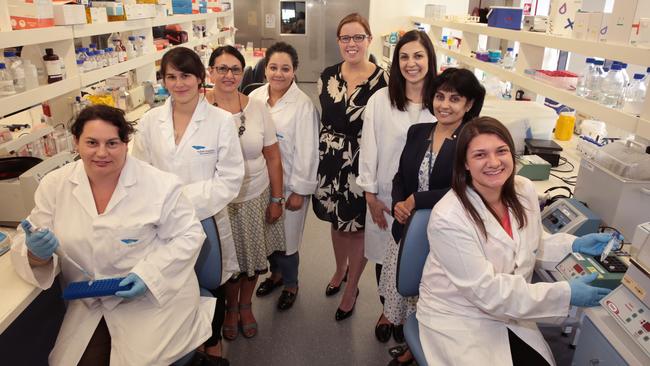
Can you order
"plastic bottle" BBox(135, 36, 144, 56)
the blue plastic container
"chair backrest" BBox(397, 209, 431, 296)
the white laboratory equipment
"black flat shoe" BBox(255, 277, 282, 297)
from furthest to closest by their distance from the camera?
1. "plastic bottle" BBox(135, 36, 144, 56)
2. the blue plastic container
3. "black flat shoe" BBox(255, 277, 282, 297)
4. the white laboratory equipment
5. "chair backrest" BBox(397, 209, 431, 296)

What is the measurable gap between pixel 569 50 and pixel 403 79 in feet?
3.01

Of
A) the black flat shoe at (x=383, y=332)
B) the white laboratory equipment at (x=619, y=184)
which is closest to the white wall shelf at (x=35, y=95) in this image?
the black flat shoe at (x=383, y=332)

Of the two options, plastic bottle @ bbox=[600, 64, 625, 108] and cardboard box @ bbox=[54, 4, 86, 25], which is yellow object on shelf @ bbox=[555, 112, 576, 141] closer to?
plastic bottle @ bbox=[600, 64, 625, 108]

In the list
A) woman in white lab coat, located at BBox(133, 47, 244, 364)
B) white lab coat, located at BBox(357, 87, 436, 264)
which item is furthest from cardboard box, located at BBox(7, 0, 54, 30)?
white lab coat, located at BBox(357, 87, 436, 264)

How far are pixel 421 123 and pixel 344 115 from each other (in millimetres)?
418

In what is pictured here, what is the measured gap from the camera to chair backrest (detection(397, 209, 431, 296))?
1.58m

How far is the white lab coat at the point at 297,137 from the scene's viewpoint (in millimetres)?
2240

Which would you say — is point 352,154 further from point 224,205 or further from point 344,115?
point 224,205

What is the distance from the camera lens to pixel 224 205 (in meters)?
1.85

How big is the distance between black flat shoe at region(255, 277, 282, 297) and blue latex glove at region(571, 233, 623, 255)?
5.46ft

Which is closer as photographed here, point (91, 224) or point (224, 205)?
point (91, 224)

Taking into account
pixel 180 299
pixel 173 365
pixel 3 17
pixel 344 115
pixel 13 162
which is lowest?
pixel 173 365

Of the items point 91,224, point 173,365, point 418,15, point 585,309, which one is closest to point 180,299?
point 173,365

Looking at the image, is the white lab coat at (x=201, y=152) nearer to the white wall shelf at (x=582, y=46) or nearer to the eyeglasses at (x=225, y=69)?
the eyeglasses at (x=225, y=69)
